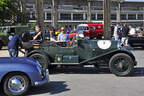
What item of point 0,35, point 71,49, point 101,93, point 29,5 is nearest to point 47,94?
point 101,93

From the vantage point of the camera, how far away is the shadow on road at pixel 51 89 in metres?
6.14

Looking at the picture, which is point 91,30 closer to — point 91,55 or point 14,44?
point 14,44

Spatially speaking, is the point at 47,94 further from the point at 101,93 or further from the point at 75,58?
the point at 75,58

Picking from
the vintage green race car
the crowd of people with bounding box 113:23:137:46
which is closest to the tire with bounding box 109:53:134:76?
the vintage green race car

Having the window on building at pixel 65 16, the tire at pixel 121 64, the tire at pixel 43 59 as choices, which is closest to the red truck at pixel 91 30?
the tire at pixel 43 59

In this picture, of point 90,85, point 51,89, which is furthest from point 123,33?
point 51,89

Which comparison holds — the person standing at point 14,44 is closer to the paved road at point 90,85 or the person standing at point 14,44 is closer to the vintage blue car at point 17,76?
the paved road at point 90,85

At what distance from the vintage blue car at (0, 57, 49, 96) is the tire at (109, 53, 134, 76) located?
3137mm

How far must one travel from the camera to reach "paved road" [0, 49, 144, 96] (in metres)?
6.03

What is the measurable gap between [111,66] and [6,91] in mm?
3815

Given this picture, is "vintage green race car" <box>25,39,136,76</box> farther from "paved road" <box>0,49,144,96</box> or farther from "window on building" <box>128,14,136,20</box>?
"window on building" <box>128,14,136,20</box>

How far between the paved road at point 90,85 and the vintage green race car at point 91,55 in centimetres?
43

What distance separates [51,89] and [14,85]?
118 centimetres

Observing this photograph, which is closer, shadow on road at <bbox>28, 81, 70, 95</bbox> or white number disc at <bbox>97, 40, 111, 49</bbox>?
shadow on road at <bbox>28, 81, 70, 95</bbox>
